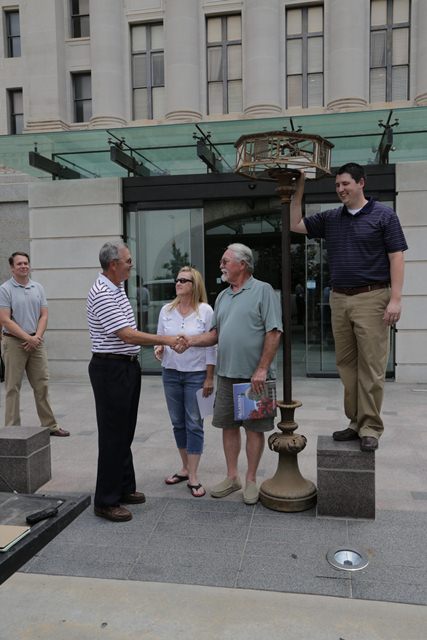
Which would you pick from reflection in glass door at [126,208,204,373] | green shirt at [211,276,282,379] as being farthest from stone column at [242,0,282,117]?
green shirt at [211,276,282,379]

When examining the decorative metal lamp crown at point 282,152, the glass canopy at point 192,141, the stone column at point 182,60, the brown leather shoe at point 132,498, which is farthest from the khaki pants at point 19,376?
the stone column at point 182,60

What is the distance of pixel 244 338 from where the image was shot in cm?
404

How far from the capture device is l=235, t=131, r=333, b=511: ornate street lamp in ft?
12.5

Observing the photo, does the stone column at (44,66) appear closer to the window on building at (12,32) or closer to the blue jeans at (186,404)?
the window on building at (12,32)

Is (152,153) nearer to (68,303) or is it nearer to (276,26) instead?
(68,303)

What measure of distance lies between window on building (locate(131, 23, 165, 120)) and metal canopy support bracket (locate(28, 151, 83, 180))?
990cm

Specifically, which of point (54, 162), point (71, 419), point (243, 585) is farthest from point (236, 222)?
point (243, 585)

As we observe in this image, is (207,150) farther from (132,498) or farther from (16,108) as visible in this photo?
(16,108)

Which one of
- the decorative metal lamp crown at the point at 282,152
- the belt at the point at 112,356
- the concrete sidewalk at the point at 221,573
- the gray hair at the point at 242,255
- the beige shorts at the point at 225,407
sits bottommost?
the concrete sidewalk at the point at 221,573

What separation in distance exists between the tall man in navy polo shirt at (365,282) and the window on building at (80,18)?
19906 millimetres

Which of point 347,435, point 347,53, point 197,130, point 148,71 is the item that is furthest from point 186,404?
point 148,71

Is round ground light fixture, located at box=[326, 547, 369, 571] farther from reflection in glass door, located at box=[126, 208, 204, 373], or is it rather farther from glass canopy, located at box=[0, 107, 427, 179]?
reflection in glass door, located at box=[126, 208, 204, 373]

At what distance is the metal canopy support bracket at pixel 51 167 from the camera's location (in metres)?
9.56

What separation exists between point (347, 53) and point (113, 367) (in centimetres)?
1665
